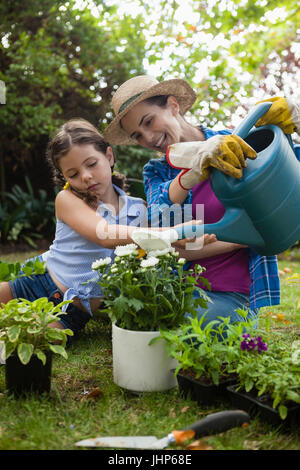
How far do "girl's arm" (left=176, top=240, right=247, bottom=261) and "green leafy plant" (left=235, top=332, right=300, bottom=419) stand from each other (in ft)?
1.72

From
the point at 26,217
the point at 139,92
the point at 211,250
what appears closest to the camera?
the point at 211,250

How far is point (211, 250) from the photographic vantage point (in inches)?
69.7

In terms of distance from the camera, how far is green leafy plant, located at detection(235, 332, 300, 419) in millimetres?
1137

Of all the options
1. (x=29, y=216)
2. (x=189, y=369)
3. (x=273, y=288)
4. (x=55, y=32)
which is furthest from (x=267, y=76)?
(x=189, y=369)

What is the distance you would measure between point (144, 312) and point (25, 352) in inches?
15.5

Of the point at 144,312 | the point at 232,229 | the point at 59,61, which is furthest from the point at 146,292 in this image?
the point at 59,61

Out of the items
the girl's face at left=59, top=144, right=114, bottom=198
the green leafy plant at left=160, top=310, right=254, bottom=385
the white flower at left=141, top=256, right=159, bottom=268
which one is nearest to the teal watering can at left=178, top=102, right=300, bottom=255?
the white flower at left=141, top=256, right=159, bottom=268

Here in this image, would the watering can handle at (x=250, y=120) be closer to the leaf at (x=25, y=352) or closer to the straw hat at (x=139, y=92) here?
the straw hat at (x=139, y=92)

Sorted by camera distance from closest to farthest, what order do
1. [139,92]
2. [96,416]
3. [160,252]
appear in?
[96,416]
[160,252]
[139,92]

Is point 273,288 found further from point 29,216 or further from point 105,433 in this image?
point 29,216

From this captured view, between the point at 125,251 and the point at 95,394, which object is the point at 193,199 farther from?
the point at 95,394

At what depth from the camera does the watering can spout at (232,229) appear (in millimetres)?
1320

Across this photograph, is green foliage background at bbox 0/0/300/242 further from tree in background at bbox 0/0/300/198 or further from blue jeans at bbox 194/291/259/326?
blue jeans at bbox 194/291/259/326

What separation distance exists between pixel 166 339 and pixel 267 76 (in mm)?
5621
